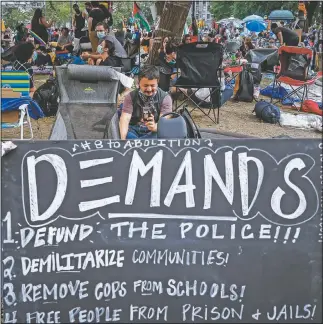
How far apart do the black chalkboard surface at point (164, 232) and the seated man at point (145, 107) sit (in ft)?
5.83

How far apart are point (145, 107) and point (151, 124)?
0.56 ft

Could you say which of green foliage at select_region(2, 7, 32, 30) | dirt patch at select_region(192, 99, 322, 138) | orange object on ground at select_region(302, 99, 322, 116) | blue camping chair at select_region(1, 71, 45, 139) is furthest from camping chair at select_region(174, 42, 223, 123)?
green foliage at select_region(2, 7, 32, 30)

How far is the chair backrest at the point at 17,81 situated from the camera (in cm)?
650

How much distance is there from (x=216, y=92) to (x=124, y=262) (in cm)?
615

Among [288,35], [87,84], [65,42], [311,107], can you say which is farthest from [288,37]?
[87,84]

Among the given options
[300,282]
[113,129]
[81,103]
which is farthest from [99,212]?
[81,103]

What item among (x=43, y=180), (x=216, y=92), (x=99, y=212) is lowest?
(x=216, y=92)

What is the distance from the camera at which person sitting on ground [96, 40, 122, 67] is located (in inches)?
297

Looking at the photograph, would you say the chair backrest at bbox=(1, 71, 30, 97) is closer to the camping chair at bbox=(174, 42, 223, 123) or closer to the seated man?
the camping chair at bbox=(174, 42, 223, 123)

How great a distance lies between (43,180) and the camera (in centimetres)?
215

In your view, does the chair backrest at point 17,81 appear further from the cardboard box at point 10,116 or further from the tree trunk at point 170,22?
the tree trunk at point 170,22

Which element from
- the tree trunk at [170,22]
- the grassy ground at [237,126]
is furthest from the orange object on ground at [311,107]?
the tree trunk at [170,22]

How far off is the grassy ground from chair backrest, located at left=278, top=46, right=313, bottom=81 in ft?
2.12

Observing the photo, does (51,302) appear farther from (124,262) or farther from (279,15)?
(279,15)
